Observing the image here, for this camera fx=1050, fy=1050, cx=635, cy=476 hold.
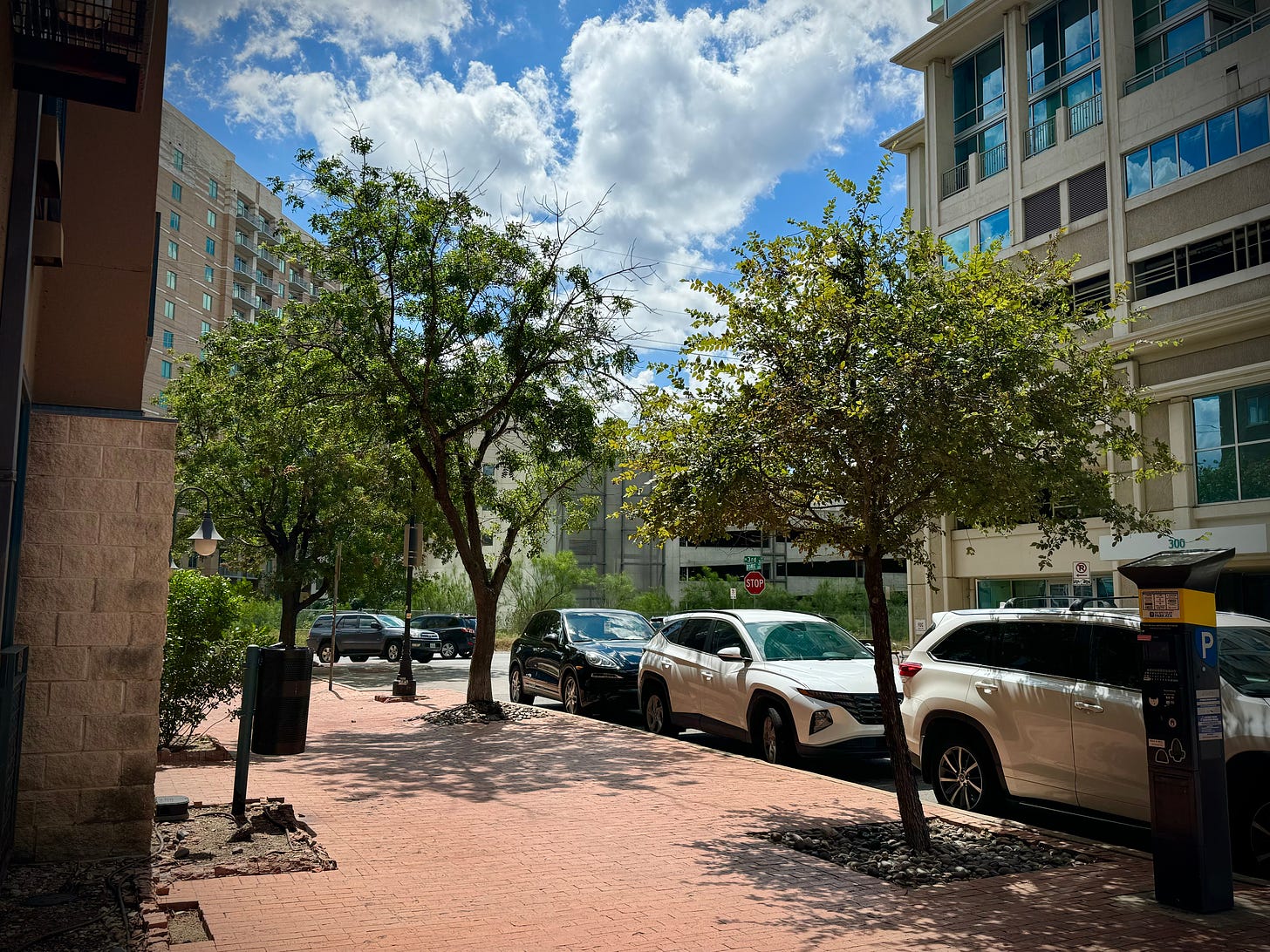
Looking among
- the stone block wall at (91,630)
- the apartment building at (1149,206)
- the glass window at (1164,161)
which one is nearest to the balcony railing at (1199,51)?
the apartment building at (1149,206)

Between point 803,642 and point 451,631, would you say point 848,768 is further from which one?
point 451,631

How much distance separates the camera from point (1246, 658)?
296 inches

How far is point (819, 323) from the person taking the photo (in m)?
7.72

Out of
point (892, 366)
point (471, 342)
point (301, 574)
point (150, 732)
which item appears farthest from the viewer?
point (301, 574)

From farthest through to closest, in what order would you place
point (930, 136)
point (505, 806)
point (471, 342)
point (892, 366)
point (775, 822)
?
1. point (930, 136)
2. point (471, 342)
3. point (505, 806)
4. point (775, 822)
5. point (892, 366)

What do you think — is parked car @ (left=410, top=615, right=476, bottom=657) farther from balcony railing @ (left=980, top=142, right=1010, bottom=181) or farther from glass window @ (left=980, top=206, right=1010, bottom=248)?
balcony railing @ (left=980, top=142, right=1010, bottom=181)

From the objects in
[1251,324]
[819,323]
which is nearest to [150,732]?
[819,323]

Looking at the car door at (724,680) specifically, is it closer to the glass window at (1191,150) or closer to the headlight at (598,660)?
the headlight at (598,660)

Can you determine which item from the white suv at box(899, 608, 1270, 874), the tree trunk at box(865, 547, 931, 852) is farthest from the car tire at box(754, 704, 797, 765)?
the tree trunk at box(865, 547, 931, 852)

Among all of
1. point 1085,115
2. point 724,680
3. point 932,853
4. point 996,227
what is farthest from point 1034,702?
point 996,227

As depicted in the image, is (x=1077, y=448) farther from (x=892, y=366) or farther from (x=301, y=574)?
(x=301, y=574)

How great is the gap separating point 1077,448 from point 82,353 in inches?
273

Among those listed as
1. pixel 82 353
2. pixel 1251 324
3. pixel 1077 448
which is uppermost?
pixel 1251 324

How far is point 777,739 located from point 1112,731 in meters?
4.60
